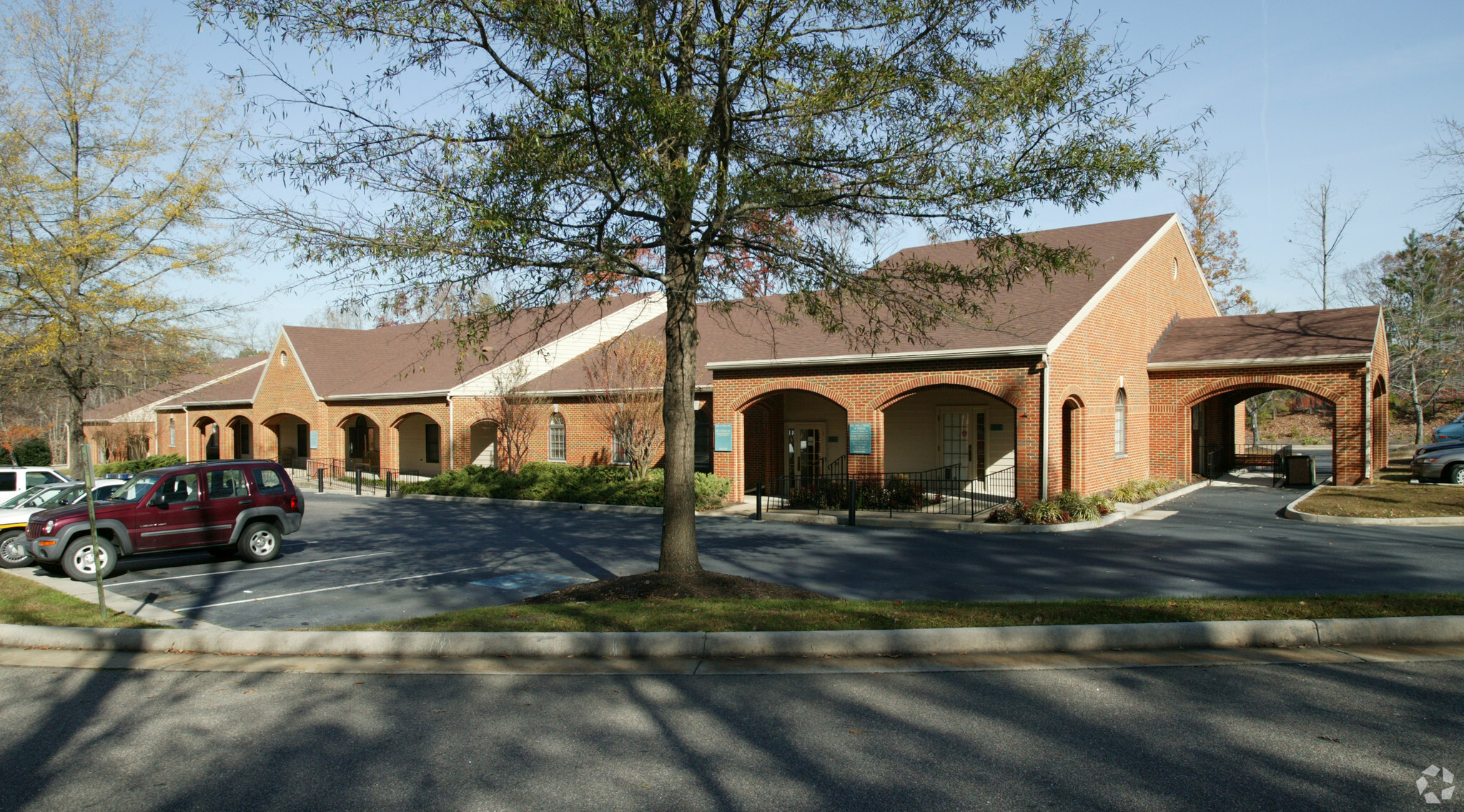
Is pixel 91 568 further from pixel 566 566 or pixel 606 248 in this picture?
pixel 606 248

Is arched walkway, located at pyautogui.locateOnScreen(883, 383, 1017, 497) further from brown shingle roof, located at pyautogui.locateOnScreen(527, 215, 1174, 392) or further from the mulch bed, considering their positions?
the mulch bed

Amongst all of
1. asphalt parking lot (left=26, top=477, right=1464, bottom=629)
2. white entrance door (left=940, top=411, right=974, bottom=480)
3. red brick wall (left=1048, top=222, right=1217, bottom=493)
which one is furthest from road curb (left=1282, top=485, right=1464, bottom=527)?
white entrance door (left=940, top=411, right=974, bottom=480)

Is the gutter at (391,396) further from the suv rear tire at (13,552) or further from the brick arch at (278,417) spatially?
the suv rear tire at (13,552)

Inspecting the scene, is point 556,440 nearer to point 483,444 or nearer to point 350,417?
point 483,444

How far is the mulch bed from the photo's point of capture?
31.3ft

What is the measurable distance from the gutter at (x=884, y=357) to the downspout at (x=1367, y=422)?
874 centimetres

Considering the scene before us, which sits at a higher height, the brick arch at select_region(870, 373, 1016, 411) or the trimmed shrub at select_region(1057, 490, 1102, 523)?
the brick arch at select_region(870, 373, 1016, 411)

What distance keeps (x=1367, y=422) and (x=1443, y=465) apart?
3.19 m

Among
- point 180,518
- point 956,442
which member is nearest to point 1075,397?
point 956,442

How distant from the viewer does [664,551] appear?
33.2 feet

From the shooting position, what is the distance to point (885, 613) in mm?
8141

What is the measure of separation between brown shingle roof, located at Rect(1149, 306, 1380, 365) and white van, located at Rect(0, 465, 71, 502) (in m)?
25.4

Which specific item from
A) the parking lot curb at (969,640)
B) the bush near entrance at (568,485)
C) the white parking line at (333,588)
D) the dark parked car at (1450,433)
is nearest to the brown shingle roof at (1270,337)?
the dark parked car at (1450,433)

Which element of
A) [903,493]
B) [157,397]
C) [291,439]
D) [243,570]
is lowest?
[243,570]
